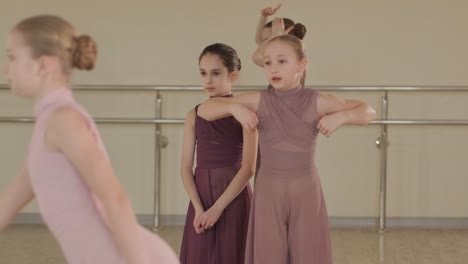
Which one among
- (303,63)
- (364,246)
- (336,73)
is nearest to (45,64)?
(303,63)

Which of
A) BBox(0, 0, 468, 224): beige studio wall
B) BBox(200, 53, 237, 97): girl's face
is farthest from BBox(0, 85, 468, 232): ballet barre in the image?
BBox(200, 53, 237, 97): girl's face

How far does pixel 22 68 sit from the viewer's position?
69.1 inches

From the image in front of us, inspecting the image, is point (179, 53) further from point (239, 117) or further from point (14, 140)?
point (239, 117)

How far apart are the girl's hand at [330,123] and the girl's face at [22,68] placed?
1318 mm

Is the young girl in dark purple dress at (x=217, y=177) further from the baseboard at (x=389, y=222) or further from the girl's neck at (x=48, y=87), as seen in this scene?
the baseboard at (x=389, y=222)

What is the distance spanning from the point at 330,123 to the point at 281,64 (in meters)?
0.31

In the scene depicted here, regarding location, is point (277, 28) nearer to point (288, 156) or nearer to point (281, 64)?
point (281, 64)

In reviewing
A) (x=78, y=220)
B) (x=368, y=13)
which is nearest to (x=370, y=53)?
(x=368, y=13)

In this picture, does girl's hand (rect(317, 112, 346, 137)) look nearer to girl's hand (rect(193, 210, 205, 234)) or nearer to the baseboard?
girl's hand (rect(193, 210, 205, 234))

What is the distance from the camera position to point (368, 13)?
5801 millimetres

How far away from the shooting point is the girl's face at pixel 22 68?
1755 millimetres

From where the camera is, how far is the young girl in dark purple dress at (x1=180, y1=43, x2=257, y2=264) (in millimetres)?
3246

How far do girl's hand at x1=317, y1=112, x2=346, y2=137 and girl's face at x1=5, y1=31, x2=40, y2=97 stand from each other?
1.32 metres

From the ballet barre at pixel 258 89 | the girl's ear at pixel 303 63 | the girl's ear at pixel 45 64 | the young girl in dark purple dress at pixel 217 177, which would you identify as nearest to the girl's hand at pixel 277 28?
the young girl in dark purple dress at pixel 217 177
